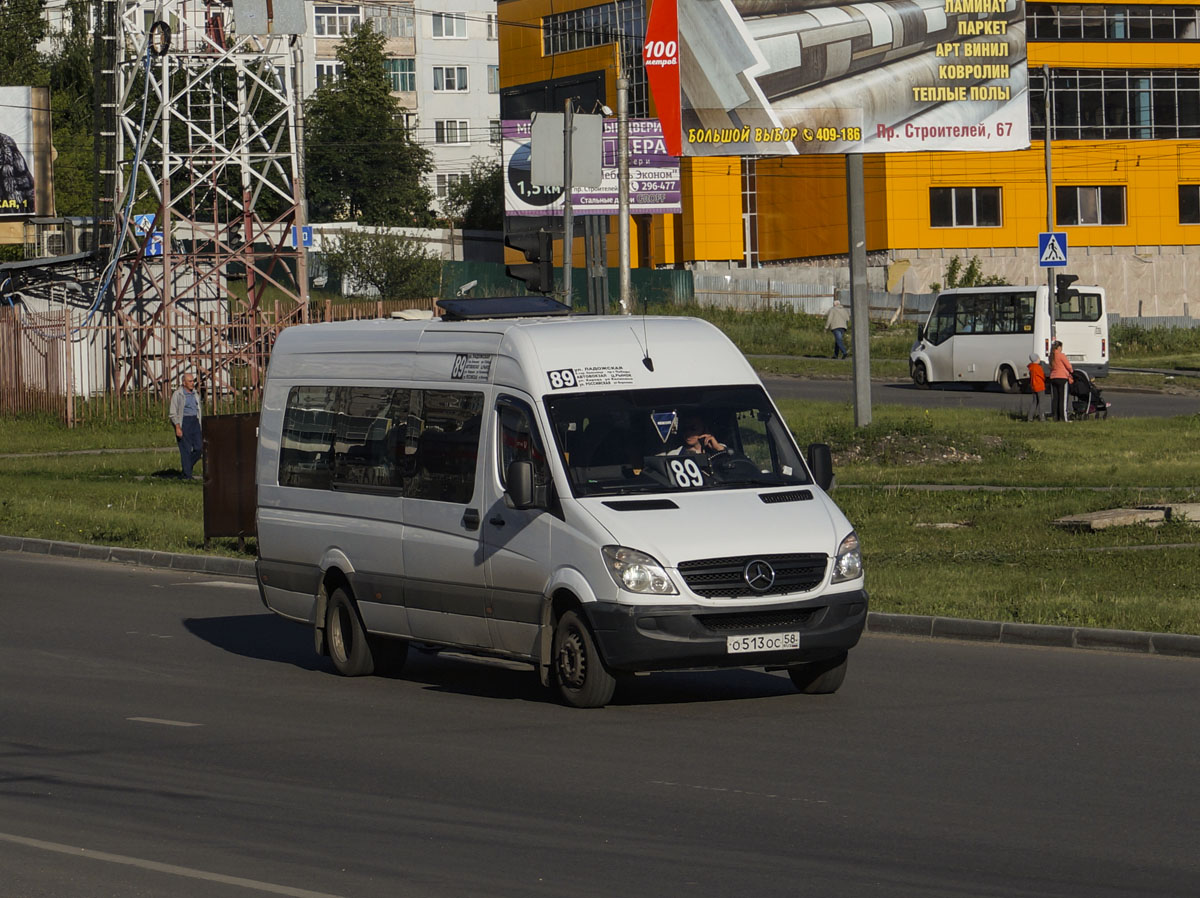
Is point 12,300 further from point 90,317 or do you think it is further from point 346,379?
point 346,379

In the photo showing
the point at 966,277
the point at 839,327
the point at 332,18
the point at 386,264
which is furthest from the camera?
the point at 332,18

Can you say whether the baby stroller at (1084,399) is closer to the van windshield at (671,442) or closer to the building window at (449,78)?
the van windshield at (671,442)

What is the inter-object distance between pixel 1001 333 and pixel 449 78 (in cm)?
7058

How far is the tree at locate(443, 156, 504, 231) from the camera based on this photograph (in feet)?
328

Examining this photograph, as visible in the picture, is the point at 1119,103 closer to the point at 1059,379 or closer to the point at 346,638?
the point at 1059,379

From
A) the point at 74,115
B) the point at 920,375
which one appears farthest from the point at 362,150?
the point at 920,375

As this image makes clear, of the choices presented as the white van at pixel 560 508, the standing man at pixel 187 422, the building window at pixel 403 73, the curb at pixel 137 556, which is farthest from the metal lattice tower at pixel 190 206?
the building window at pixel 403 73

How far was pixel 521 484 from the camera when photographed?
1092 cm

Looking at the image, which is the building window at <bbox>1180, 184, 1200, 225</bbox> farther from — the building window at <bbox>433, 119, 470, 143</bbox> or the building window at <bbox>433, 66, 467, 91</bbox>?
the building window at <bbox>433, 66, 467, 91</bbox>

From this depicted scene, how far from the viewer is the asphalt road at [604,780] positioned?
22.9 feet

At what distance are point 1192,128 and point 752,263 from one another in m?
17.8

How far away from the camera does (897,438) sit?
2784 centimetres

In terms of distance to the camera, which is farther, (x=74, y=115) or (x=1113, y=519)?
(x=74, y=115)

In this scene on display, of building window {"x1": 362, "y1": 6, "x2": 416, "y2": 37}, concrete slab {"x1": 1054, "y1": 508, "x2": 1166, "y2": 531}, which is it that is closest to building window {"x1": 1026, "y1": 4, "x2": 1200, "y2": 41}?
building window {"x1": 362, "y1": 6, "x2": 416, "y2": 37}
